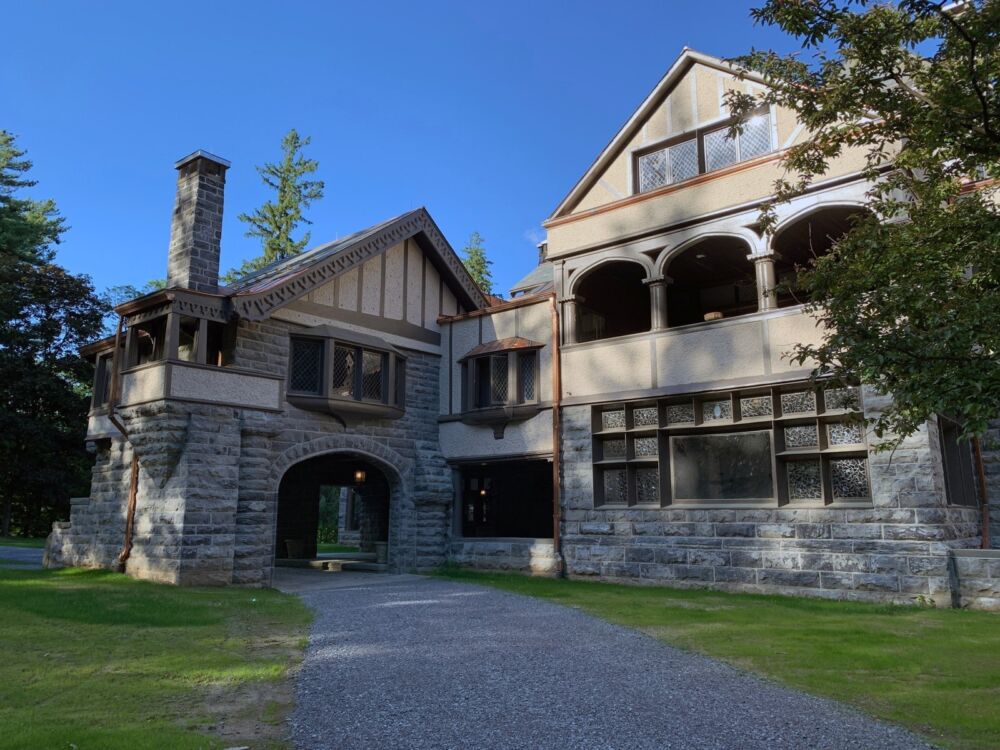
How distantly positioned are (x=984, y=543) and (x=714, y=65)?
10164 millimetres

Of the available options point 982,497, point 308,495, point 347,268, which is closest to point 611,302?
point 347,268

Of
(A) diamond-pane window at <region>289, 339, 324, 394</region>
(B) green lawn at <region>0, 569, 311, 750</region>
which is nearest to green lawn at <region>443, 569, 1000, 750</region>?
(B) green lawn at <region>0, 569, 311, 750</region>

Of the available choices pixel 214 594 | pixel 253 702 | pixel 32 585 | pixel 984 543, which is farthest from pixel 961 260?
pixel 32 585

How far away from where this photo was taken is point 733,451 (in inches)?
563

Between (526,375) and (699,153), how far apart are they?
5.88 metres

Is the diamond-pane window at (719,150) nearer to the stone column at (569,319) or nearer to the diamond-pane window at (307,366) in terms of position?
the stone column at (569,319)

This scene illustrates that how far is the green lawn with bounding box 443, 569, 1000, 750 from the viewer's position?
5617mm

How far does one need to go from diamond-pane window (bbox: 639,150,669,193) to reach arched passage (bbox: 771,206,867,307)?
2.74 meters

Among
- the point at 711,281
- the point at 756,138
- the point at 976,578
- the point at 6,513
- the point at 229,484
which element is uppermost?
the point at 756,138

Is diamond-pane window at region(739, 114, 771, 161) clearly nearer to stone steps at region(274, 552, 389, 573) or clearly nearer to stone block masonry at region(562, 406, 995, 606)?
stone block masonry at region(562, 406, 995, 606)

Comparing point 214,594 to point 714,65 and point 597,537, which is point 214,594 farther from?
point 714,65

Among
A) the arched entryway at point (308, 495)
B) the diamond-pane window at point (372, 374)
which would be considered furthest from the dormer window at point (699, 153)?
the arched entryway at point (308, 495)

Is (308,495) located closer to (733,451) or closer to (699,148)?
(733,451)

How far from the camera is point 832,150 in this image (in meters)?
7.48
